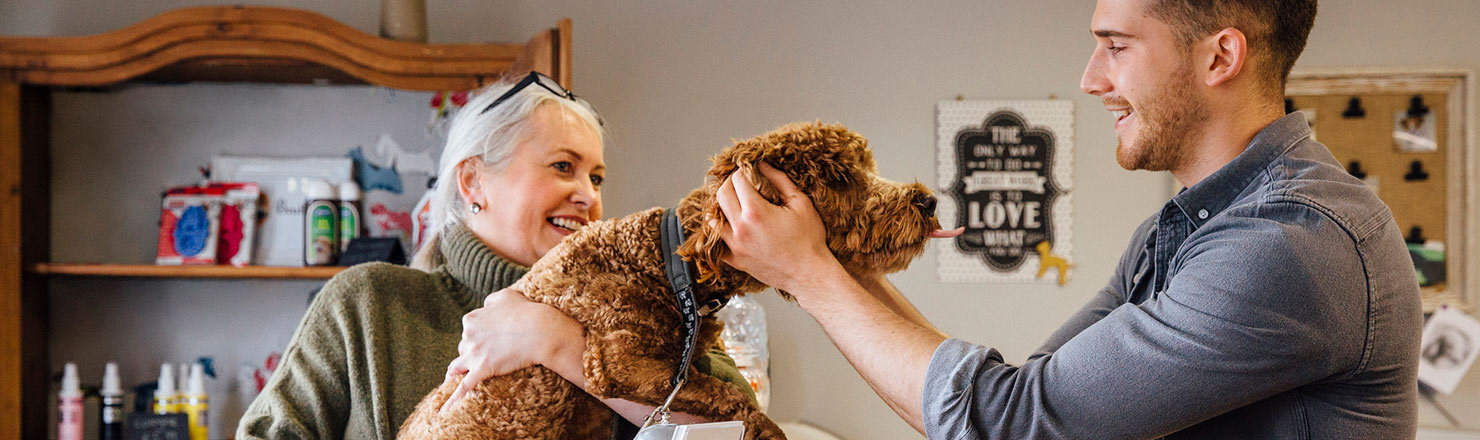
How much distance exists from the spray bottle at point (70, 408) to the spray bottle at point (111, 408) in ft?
0.17

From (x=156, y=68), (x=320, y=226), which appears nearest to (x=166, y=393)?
(x=320, y=226)

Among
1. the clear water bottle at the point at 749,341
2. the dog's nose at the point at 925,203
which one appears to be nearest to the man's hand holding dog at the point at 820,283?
the dog's nose at the point at 925,203

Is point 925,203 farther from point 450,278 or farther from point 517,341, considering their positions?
point 450,278

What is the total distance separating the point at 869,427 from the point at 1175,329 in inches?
82.4

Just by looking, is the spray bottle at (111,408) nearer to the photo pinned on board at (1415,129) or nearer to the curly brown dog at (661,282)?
the curly brown dog at (661,282)

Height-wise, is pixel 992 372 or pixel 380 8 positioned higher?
pixel 380 8

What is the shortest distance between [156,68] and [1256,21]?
2402mm

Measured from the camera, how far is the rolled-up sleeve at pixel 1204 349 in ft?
3.03

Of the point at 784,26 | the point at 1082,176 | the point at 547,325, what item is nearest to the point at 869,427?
the point at 1082,176

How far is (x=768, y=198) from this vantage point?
3.70 feet

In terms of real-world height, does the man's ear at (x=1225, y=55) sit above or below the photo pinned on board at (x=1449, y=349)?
above

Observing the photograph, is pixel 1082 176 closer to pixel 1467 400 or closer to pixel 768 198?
pixel 1467 400

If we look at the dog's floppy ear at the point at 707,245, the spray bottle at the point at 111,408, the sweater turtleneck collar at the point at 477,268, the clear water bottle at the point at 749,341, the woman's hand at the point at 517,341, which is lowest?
the spray bottle at the point at 111,408

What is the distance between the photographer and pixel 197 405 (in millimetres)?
2490
